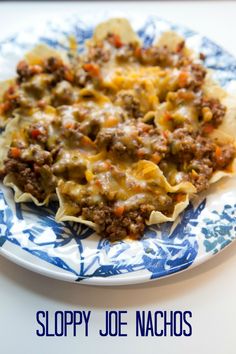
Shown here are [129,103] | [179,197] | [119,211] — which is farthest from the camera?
[129,103]

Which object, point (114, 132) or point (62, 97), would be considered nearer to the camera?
point (114, 132)

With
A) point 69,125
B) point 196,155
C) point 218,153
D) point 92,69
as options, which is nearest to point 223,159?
point 218,153

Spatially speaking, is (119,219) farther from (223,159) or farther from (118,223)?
(223,159)

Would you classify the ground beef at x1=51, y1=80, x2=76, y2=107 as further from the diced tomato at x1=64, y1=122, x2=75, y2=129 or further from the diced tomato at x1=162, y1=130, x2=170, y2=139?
the diced tomato at x1=162, y1=130, x2=170, y2=139

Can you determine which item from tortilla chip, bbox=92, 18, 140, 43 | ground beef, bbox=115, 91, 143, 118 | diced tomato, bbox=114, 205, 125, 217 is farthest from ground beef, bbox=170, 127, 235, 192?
tortilla chip, bbox=92, 18, 140, 43

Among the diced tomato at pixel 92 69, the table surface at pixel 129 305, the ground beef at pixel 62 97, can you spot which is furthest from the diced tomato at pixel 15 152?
the diced tomato at pixel 92 69

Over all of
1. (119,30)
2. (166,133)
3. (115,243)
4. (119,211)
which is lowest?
(115,243)

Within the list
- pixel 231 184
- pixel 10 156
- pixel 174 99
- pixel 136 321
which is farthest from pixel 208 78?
pixel 136 321

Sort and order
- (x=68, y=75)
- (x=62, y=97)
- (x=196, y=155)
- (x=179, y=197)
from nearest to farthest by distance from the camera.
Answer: (x=179, y=197) → (x=196, y=155) → (x=62, y=97) → (x=68, y=75)
